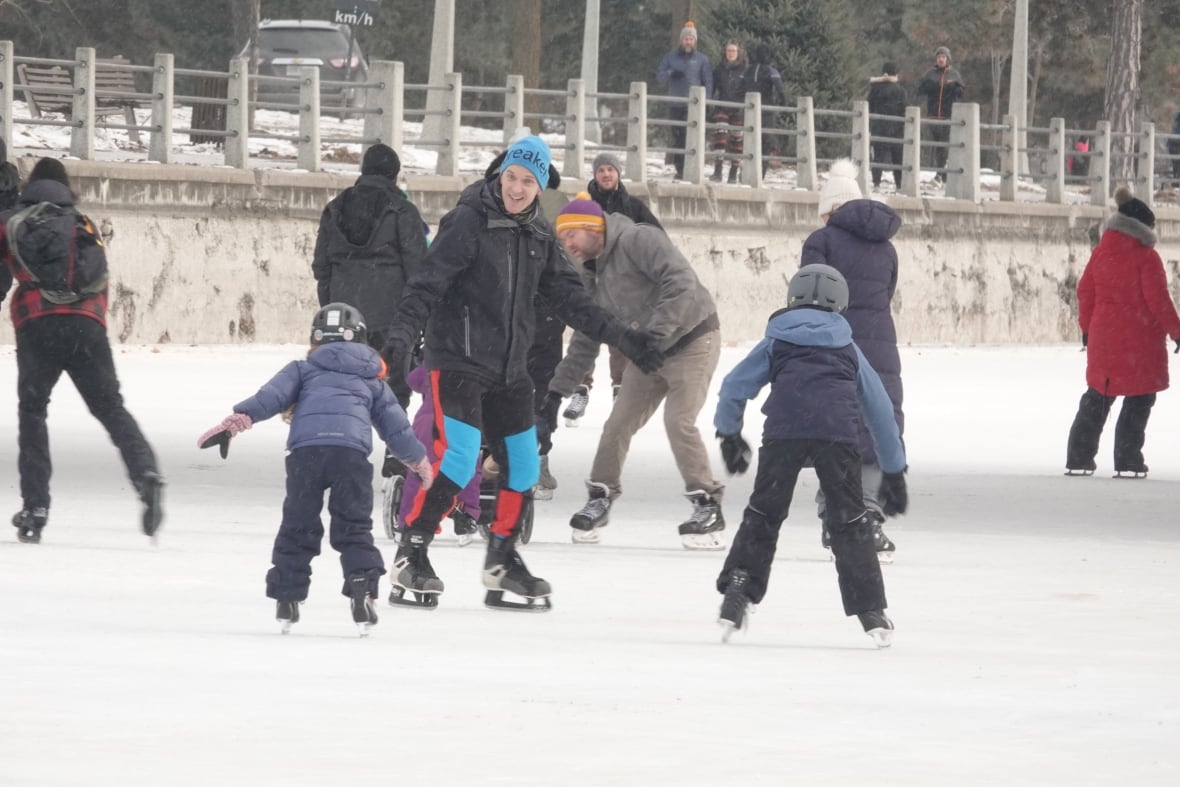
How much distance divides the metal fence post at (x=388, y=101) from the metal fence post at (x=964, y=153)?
9.17m

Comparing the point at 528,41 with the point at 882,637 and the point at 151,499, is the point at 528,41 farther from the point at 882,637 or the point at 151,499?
the point at 882,637

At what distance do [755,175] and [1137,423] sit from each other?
15301mm

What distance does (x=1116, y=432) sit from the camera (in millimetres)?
14016

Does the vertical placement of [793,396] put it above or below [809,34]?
below

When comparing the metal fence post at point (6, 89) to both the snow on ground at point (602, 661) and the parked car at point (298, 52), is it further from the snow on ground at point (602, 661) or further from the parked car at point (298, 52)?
the parked car at point (298, 52)

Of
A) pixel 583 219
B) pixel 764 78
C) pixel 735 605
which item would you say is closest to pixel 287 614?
pixel 735 605

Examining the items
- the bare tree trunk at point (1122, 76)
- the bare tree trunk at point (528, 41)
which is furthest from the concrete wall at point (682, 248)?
the bare tree trunk at point (528, 41)

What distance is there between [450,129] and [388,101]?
904 mm

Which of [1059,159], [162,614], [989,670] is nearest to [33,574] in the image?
[162,614]

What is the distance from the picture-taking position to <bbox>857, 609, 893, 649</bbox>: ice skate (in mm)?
7383

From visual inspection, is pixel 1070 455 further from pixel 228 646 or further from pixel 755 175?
pixel 755 175

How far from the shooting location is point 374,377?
7.50 metres

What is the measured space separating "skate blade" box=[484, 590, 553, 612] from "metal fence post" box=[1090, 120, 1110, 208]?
2721 centimetres

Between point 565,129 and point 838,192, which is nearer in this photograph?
point 838,192
